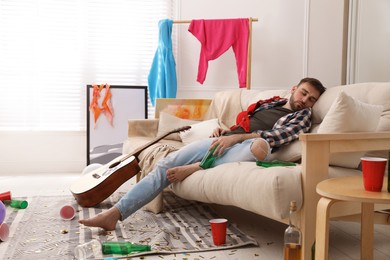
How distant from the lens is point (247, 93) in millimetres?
3498

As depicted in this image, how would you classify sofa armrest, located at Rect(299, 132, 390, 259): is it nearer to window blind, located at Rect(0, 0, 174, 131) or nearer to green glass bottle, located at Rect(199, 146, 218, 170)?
green glass bottle, located at Rect(199, 146, 218, 170)

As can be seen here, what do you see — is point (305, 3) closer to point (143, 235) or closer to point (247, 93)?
point (247, 93)

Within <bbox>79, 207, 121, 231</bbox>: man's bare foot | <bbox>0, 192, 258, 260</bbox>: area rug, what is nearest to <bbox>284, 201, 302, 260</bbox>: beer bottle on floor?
<bbox>0, 192, 258, 260</bbox>: area rug

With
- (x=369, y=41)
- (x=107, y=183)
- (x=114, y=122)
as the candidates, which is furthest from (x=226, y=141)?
(x=369, y=41)

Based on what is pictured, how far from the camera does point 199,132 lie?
3.40m

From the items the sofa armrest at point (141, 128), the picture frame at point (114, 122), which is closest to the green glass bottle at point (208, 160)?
the sofa armrest at point (141, 128)

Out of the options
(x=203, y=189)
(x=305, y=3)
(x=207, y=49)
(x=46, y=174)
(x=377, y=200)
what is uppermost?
(x=305, y=3)

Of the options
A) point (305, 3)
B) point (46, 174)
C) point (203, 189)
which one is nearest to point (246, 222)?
point (203, 189)

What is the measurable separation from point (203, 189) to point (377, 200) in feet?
3.46

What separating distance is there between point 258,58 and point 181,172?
2768 millimetres

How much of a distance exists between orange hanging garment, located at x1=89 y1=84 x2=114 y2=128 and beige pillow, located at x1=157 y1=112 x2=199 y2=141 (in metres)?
1.03

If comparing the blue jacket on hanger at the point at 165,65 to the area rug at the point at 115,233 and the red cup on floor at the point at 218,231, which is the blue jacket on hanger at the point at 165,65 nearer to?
the area rug at the point at 115,233

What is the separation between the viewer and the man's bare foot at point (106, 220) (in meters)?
2.19

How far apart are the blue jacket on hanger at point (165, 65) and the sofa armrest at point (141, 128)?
0.79 metres
